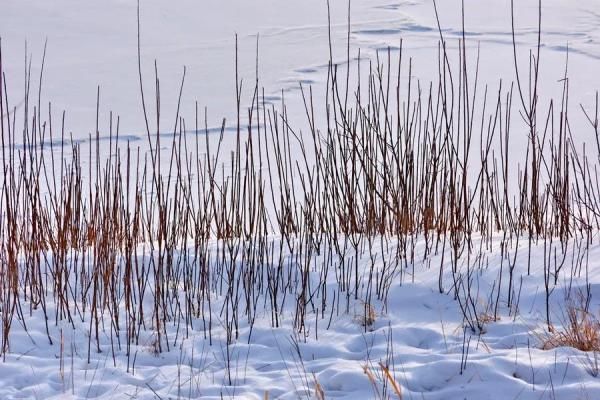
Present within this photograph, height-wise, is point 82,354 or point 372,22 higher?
point 372,22

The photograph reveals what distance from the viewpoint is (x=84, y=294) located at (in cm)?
254

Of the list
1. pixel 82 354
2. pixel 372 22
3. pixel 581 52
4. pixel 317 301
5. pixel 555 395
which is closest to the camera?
pixel 555 395

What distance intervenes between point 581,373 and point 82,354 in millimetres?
1259

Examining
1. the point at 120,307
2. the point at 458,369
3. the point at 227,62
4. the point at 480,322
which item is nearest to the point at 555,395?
the point at 458,369

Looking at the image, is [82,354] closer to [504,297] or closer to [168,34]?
[504,297]

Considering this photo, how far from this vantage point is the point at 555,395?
5.97 feet

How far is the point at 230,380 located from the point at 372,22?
9.84m

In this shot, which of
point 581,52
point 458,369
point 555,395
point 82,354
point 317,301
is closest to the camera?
point 555,395

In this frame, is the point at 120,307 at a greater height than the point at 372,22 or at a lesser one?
lesser

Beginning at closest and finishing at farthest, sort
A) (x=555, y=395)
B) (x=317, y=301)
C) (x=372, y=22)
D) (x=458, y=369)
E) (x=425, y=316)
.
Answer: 1. (x=555, y=395)
2. (x=458, y=369)
3. (x=425, y=316)
4. (x=317, y=301)
5. (x=372, y=22)

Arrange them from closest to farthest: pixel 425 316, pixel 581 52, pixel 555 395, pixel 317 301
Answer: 1. pixel 555 395
2. pixel 425 316
3. pixel 317 301
4. pixel 581 52

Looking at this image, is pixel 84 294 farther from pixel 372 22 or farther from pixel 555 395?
pixel 372 22

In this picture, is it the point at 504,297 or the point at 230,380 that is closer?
the point at 230,380

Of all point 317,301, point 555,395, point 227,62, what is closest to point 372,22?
point 227,62
